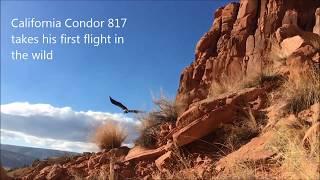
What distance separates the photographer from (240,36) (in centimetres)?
2442

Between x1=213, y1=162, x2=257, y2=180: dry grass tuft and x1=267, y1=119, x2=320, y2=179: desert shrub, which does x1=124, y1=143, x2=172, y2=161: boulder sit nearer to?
x1=213, y1=162, x2=257, y2=180: dry grass tuft

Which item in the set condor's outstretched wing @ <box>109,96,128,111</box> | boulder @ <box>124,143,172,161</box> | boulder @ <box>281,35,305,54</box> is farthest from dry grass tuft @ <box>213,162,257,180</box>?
condor's outstretched wing @ <box>109,96,128,111</box>

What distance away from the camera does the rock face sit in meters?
22.6

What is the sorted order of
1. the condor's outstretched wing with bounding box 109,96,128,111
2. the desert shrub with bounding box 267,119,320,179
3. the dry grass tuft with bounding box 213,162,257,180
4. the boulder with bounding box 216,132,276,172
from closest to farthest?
the desert shrub with bounding box 267,119,320,179
the dry grass tuft with bounding box 213,162,257,180
the boulder with bounding box 216,132,276,172
the condor's outstretched wing with bounding box 109,96,128,111

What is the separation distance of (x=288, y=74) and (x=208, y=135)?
100 inches

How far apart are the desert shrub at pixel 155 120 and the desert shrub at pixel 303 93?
3410 mm

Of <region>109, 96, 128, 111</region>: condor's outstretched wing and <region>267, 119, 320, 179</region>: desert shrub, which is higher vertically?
<region>109, 96, 128, 111</region>: condor's outstretched wing

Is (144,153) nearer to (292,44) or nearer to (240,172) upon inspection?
(240,172)

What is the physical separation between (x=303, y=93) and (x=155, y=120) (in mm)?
4425

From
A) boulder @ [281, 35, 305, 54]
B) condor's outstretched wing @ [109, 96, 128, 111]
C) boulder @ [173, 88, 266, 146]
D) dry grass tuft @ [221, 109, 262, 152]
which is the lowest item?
dry grass tuft @ [221, 109, 262, 152]

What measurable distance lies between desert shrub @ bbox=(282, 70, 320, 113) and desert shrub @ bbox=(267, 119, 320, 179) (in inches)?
32.1

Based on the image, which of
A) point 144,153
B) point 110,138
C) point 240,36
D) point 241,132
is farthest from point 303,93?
point 240,36

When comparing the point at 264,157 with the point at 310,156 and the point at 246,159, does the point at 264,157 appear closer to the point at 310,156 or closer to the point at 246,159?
the point at 246,159

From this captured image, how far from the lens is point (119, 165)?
11.4m
